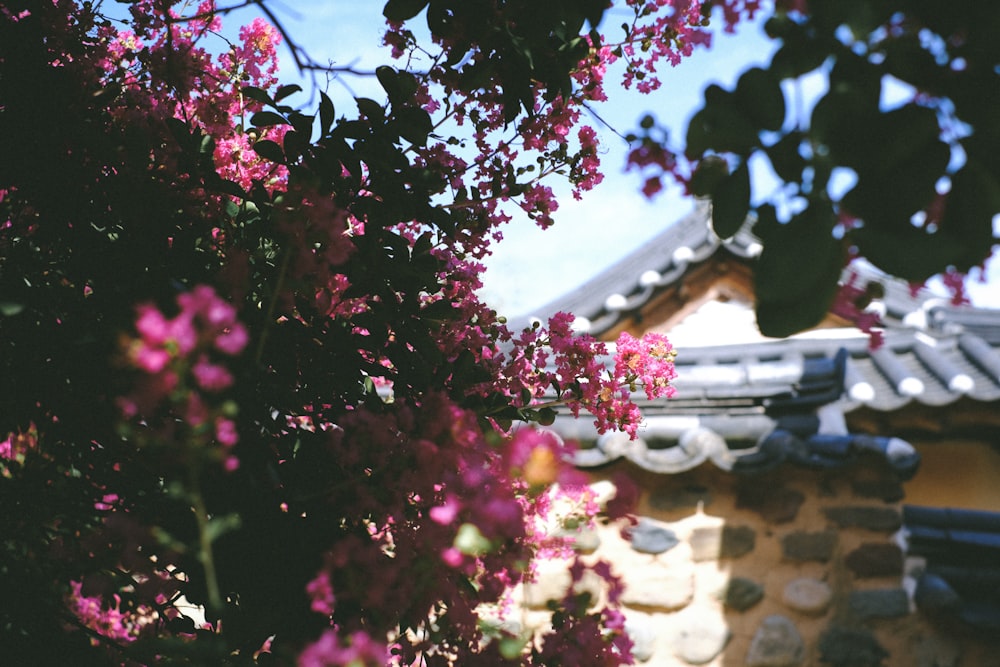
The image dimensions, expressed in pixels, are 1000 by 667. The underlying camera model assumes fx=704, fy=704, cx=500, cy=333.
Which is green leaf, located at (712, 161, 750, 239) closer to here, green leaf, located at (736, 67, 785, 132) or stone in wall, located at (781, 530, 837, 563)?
green leaf, located at (736, 67, 785, 132)

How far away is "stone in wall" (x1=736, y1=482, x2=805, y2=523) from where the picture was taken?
2.33 metres

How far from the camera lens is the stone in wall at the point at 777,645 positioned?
2.19 metres

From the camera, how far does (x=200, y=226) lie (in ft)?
4.10

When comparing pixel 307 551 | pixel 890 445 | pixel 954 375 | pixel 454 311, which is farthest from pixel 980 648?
pixel 307 551

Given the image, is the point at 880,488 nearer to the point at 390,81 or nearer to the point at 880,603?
the point at 880,603

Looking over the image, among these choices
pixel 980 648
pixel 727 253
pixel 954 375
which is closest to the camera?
pixel 980 648

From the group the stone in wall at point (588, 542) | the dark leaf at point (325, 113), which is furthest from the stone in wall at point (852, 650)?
the dark leaf at point (325, 113)

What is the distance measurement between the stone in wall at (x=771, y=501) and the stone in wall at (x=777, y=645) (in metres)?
0.32

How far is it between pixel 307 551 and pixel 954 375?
2725 millimetres

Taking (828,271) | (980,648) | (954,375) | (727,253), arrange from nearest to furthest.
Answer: (828,271) < (980,648) < (954,375) < (727,253)

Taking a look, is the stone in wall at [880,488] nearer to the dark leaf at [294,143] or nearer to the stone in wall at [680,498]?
the stone in wall at [680,498]

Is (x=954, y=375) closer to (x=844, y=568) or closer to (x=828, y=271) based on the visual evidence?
(x=844, y=568)

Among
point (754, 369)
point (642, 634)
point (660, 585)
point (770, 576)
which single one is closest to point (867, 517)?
point (770, 576)

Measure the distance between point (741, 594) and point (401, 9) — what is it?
2.02 meters
